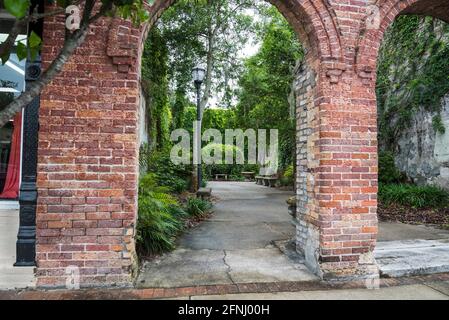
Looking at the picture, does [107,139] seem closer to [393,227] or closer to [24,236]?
[24,236]

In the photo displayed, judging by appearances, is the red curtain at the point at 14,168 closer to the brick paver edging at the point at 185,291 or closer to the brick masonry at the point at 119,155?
the brick masonry at the point at 119,155

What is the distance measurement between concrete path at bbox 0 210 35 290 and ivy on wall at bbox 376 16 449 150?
9.32 meters

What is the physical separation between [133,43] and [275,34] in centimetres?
1043

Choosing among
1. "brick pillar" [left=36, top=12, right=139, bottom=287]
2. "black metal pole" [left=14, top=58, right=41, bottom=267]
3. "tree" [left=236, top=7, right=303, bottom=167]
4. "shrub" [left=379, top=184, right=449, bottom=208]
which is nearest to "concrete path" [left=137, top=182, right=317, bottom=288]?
"brick pillar" [left=36, top=12, right=139, bottom=287]

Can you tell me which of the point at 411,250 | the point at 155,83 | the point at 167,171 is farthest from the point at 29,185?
the point at 167,171

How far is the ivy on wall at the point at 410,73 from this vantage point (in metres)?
8.83

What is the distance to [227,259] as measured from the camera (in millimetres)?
4457

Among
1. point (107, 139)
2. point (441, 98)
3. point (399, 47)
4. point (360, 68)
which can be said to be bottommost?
point (107, 139)

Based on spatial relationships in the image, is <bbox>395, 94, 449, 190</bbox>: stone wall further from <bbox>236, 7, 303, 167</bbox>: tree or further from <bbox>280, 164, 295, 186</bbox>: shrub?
<bbox>280, 164, 295, 186</bbox>: shrub

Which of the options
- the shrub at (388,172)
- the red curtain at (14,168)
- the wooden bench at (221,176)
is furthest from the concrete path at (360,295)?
the wooden bench at (221,176)

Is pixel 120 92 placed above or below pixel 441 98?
below

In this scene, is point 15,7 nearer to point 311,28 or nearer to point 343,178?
point 311,28

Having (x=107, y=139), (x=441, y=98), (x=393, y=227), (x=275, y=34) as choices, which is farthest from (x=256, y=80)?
(x=107, y=139)

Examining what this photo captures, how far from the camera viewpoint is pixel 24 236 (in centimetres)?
350
